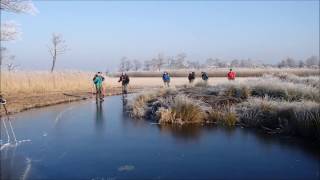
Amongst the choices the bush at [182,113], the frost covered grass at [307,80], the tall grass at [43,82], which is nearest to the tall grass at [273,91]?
the bush at [182,113]

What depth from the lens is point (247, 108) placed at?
19.7m

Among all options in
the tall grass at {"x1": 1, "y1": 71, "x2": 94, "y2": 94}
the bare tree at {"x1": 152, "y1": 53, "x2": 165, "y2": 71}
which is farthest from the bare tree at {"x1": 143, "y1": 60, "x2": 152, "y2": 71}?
the tall grass at {"x1": 1, "y1": 71, "x2": 94, "y2": 94}

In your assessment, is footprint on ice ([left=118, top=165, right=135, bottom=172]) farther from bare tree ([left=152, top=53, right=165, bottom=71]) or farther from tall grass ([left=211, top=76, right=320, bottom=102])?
bare tree ([left=152, top=53, right=165, bottom=71])

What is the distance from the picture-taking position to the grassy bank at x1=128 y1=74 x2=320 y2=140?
54.2ft

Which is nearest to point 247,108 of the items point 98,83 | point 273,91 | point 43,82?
point 273,91

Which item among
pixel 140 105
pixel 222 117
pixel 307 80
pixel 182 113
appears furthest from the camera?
pixel 307 80

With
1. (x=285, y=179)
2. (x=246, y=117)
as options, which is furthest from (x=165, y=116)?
(x=285, y=179)

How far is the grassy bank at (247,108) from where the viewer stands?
54.2 ft

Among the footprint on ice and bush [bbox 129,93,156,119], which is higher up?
bush [bbox 129,93,156,119]

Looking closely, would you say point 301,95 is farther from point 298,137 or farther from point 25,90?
point 25,90

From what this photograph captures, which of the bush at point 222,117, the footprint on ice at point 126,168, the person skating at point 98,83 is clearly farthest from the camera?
the person skating at point 98,83

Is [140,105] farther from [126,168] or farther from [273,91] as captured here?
[126,168]

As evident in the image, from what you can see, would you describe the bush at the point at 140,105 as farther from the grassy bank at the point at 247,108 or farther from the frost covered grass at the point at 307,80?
the frost covered grass at the point at 307,80

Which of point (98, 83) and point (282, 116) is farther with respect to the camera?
point (98, 83)
